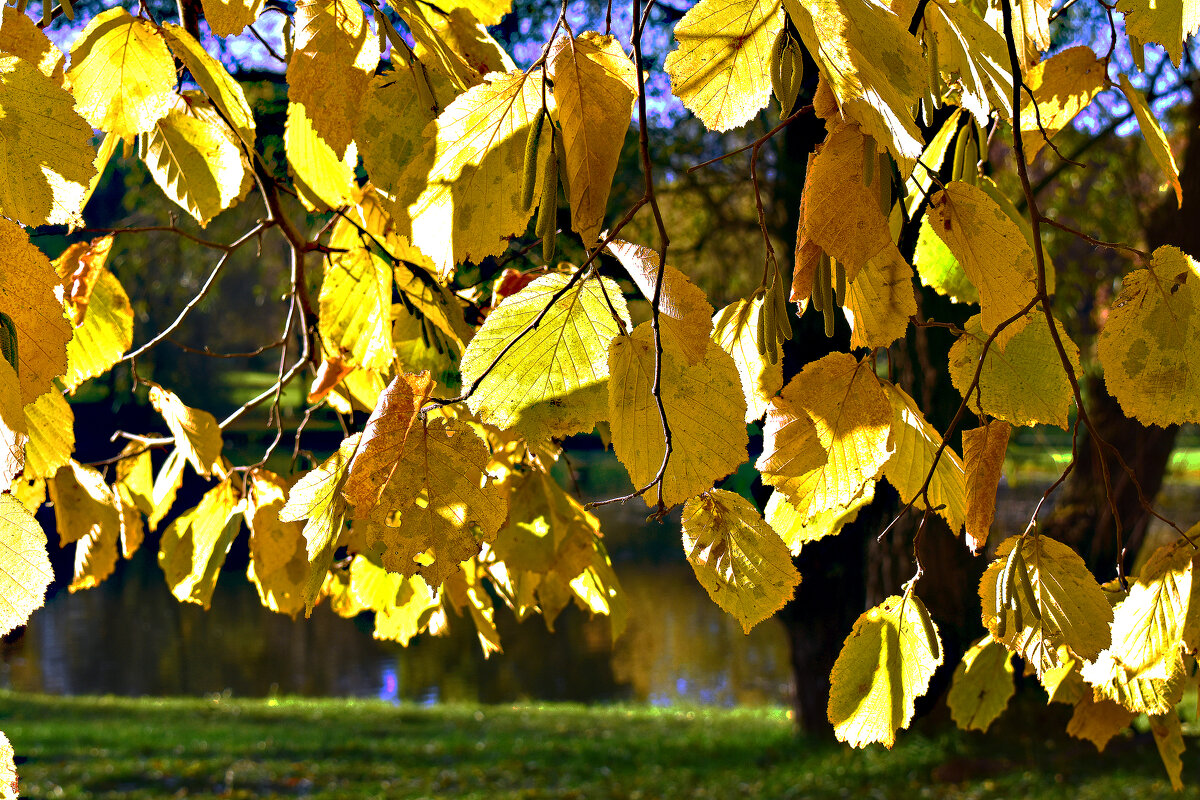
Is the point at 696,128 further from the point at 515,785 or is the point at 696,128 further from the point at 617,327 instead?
the point at 617,327

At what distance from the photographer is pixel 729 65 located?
651mm

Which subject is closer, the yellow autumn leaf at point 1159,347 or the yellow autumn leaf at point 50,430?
the yellow autumn leaf at point 1159,347

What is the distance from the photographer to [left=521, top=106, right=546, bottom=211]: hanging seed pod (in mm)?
622

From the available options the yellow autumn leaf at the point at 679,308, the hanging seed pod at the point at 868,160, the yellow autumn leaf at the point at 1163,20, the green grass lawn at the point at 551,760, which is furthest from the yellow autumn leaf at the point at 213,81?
the green grass lawn at the point at 551,760

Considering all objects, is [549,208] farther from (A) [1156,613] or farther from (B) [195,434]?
(B) [195,434]

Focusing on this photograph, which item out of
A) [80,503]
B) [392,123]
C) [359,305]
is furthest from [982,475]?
[80,503]

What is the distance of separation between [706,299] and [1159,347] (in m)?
0.32

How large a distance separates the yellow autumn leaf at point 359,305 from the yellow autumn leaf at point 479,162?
39 cm

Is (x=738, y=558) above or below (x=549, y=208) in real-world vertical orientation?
below

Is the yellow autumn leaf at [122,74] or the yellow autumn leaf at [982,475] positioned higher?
the yellow autumn leaf at [122,74]

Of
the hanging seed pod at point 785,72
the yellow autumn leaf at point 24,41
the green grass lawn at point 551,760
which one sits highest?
the yellow autumn leaf at point 24,41

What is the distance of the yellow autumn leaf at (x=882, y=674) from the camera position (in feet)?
2.41

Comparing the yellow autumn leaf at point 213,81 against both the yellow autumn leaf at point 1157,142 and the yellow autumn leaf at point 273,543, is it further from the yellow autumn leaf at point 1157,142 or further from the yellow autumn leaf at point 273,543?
the yellow autumn leaf at point 1157,142

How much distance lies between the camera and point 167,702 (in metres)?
7.39
